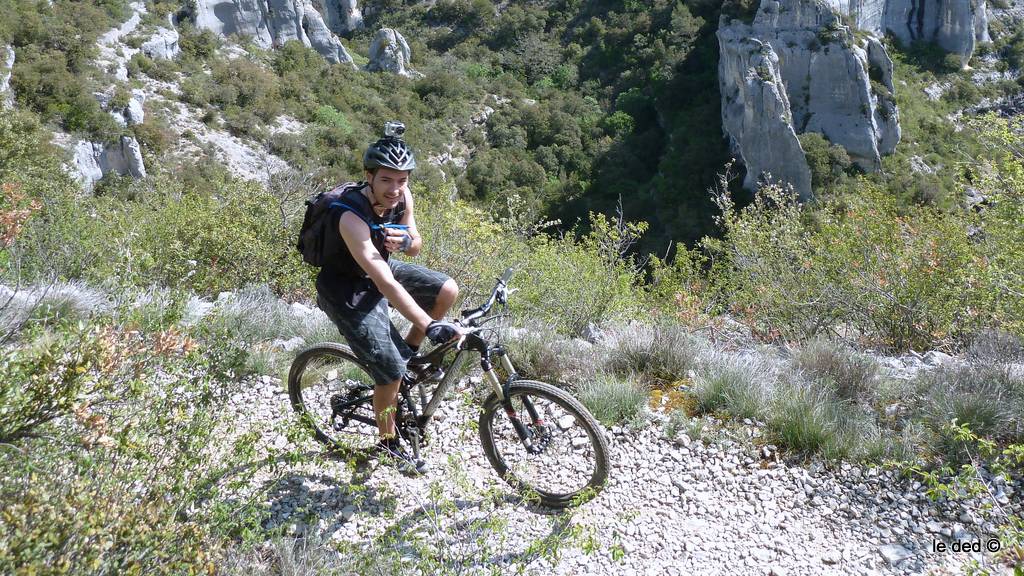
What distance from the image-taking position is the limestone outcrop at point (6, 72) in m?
20.7

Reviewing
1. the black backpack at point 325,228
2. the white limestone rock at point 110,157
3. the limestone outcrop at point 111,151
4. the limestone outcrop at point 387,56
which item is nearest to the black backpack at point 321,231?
the black backpack at point 325,228

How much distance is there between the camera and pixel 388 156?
265cm

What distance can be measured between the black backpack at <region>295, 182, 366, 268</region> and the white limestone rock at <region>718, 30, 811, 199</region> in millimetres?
34587

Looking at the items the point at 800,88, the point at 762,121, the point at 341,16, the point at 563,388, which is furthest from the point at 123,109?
the point at 800,88

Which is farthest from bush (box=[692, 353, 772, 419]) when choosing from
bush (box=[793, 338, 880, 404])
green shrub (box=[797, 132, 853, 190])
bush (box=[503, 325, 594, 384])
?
green shrub (box=[797, 132, 853, 190])

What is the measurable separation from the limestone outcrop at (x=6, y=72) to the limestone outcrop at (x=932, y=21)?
4897cm

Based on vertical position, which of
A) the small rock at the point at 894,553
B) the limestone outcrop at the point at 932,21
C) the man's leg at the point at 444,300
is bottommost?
the small rock at the point at 894,553

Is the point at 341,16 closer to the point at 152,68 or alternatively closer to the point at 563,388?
the point at 152,68

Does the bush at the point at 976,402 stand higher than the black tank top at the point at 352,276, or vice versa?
the black tank top at the point at 352,276

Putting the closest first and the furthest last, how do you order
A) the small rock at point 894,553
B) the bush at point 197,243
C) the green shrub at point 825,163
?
the small rock at point 894,553
the bush at point 197,243
the green shrub at point 825,163

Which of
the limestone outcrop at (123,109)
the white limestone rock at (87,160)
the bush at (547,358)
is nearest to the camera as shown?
the bush at (547,358)

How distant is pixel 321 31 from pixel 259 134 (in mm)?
16431

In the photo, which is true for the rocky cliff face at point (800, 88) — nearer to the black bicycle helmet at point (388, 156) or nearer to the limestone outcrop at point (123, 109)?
the limestone outcrop at point (123, 109)

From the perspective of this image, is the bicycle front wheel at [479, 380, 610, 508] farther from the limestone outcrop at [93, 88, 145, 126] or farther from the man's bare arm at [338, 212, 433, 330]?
the limestone outcrop at [93, 88, 145, 126]
